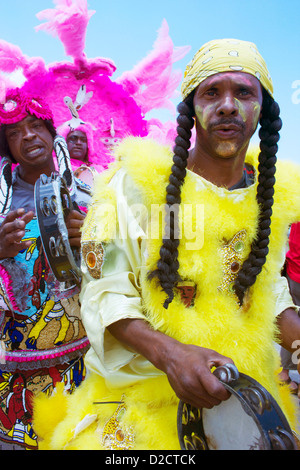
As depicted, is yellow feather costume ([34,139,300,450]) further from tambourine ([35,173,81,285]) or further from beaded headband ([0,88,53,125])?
beaded headband ([0,88,53,125])

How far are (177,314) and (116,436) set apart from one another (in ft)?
1.59

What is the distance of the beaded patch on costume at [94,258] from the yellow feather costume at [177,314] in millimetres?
33

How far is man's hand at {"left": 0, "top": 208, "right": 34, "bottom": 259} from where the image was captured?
6.59 ft

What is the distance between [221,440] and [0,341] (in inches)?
64.4

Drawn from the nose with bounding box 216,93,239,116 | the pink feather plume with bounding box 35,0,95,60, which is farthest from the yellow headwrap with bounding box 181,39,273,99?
the pink feather plume with bounding box 35,0,95,60

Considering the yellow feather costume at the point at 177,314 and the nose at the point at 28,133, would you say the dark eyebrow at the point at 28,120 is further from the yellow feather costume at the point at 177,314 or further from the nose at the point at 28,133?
the yellow feather costume at the point at 177,314

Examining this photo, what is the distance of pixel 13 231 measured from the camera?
2037 millimetres

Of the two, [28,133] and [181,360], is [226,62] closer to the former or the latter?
[181,360]

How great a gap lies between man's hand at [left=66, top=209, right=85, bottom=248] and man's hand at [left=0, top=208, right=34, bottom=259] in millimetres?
191

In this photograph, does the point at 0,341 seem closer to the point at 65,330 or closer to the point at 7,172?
the point at 65,330

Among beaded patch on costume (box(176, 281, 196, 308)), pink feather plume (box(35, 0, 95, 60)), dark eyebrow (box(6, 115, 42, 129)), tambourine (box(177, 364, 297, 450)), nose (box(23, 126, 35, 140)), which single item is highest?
pink feather plume (box(35, 0, 95, 60))

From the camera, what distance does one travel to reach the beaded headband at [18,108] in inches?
98.9

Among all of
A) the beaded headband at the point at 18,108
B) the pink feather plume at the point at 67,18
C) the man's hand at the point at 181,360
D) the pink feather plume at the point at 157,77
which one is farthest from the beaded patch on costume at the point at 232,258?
the pink feather plume at the point at 67,18
